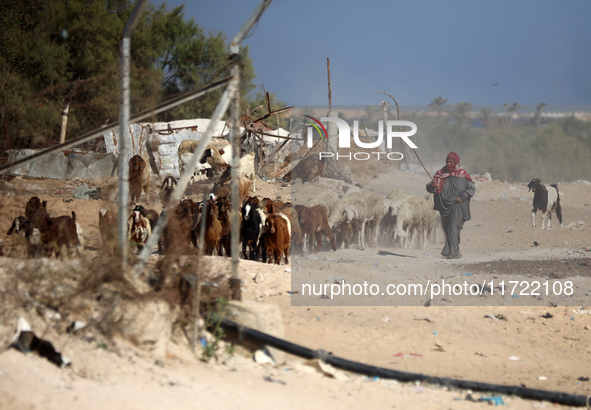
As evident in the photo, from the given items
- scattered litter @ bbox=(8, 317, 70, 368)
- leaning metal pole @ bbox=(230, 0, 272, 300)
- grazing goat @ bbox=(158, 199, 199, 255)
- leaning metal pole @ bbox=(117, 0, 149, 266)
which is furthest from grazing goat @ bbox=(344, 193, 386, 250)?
scattered litter @ bbox=(8, 317, 70, 368)

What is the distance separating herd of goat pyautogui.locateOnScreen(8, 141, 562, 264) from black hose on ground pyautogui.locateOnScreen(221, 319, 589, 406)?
1.12 metres

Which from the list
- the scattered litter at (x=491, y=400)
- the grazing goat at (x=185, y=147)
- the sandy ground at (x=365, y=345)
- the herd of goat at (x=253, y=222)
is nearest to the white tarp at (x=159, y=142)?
the grazing goat at (x=185, y=147)

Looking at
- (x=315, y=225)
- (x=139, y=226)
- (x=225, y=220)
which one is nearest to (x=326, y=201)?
(x=315, y=225)

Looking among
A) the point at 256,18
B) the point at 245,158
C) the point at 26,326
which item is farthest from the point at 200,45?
the point at 26,326

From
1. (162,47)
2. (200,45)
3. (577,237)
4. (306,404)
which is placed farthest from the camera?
(200,45)

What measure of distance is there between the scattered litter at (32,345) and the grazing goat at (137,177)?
40.7 feet

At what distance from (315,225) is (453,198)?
334cm

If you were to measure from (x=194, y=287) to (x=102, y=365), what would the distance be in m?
1.52

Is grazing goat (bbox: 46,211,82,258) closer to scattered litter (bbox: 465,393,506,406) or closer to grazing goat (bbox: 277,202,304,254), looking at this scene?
scattered litter (bbox: 465,393,506,406)

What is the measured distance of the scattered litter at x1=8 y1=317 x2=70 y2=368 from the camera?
545 cm

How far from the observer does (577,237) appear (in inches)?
671

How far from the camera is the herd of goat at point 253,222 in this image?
952 cm

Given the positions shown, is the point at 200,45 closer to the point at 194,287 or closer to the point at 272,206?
the point at 272,206

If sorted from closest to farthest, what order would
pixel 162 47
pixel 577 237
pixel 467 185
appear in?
pixel 467 185
pixel 577 237
pixel 162 47
